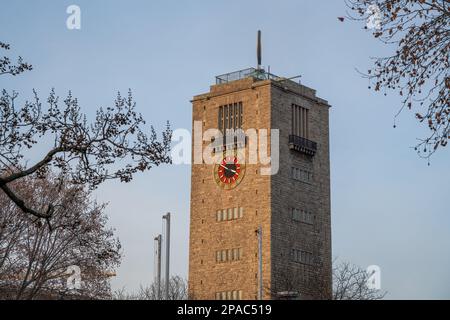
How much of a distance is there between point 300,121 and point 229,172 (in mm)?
11004

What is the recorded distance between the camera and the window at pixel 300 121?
12838cm

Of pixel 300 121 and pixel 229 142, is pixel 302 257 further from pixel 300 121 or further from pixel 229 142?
pixel 300 121

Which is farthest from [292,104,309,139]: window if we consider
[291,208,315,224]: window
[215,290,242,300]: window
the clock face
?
[215,290,242,300]: window

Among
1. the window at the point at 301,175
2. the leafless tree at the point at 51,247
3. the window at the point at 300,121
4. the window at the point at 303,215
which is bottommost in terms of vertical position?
the leafless tree at the point at 51,247

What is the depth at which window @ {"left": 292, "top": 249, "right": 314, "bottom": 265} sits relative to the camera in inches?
4841

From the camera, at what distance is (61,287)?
217 ft

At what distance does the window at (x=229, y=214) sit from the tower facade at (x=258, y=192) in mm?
119

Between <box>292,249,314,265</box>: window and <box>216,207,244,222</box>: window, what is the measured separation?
25.6 ft

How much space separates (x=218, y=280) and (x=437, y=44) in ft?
328

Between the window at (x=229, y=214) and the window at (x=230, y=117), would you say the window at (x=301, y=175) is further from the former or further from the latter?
the window at (x=230, y=117)

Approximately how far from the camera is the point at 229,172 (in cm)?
12719

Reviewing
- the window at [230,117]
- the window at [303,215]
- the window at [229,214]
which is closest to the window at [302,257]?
the window at [303,215]
